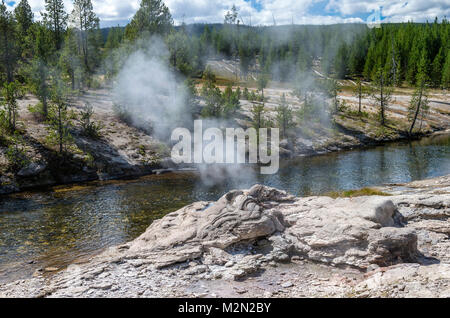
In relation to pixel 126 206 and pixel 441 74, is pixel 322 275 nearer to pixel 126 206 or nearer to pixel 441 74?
pixel 126 206

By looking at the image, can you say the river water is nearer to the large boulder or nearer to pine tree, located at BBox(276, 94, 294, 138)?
the large boulder

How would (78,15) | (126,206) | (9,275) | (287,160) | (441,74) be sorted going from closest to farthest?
(9,275) → (126,206) → (287,160) → (78,15) → (441,74)

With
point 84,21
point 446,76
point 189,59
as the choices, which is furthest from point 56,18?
point 446,76

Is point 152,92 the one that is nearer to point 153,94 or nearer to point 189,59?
point 153,94

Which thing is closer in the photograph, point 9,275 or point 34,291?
point 34,291

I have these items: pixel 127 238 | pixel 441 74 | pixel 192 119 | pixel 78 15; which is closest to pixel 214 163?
pixel 192 119

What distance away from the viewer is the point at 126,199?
33.6 meters

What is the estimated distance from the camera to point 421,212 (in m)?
20.7

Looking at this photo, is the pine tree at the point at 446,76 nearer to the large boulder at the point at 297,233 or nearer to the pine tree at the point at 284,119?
the pine tree at the point at 284,119

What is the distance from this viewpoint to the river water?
2181cm

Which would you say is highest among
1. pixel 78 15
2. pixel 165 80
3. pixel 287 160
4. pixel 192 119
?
pixel 78 15

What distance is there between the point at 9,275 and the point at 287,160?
134 feet

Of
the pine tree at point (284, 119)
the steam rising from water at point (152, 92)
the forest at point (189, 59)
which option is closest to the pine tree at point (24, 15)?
the forest at point (189, 59)

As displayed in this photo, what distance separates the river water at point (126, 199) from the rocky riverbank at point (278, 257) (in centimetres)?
374
